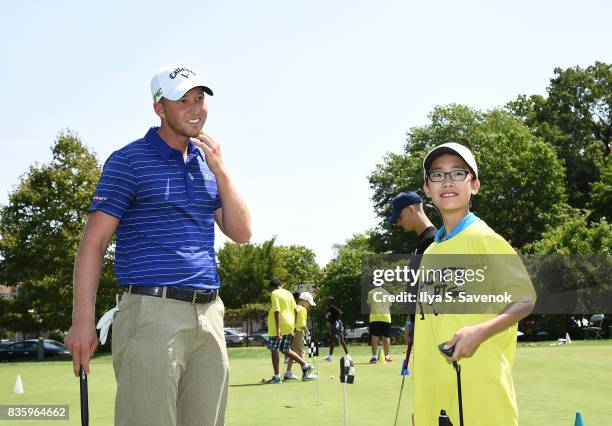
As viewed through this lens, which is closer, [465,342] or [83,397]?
[465,342]

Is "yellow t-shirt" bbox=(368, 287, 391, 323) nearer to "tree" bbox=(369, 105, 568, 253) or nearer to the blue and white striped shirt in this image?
the blue and white striped shirt

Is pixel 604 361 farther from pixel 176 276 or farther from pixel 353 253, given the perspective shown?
pixel 353 253

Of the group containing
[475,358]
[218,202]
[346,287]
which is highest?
[346,287]

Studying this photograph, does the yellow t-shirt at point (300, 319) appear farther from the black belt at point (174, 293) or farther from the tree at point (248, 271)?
the tree at point (248, 271)

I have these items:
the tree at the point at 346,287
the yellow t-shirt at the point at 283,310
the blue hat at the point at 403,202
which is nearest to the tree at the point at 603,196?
the tree at the point at 346,287

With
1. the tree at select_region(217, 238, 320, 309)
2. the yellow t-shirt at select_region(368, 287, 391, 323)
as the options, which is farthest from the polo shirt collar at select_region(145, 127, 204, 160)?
the tree at select_region(217, 238, 320, 309)

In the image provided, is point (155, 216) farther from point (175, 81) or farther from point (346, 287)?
point (346, 287)

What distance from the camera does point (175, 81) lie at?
418 centimetres

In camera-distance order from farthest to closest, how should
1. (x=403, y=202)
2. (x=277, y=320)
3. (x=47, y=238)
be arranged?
(x=47, y=238) → (x=277, y=320) → (x=403, y=202)

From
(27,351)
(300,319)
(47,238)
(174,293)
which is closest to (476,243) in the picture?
(174,293)

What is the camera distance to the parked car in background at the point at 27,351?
45688 millimetres

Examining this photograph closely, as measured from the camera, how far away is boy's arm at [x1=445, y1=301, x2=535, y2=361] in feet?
11.9

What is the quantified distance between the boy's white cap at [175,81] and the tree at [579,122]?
5862cm

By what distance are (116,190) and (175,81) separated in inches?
25.7
